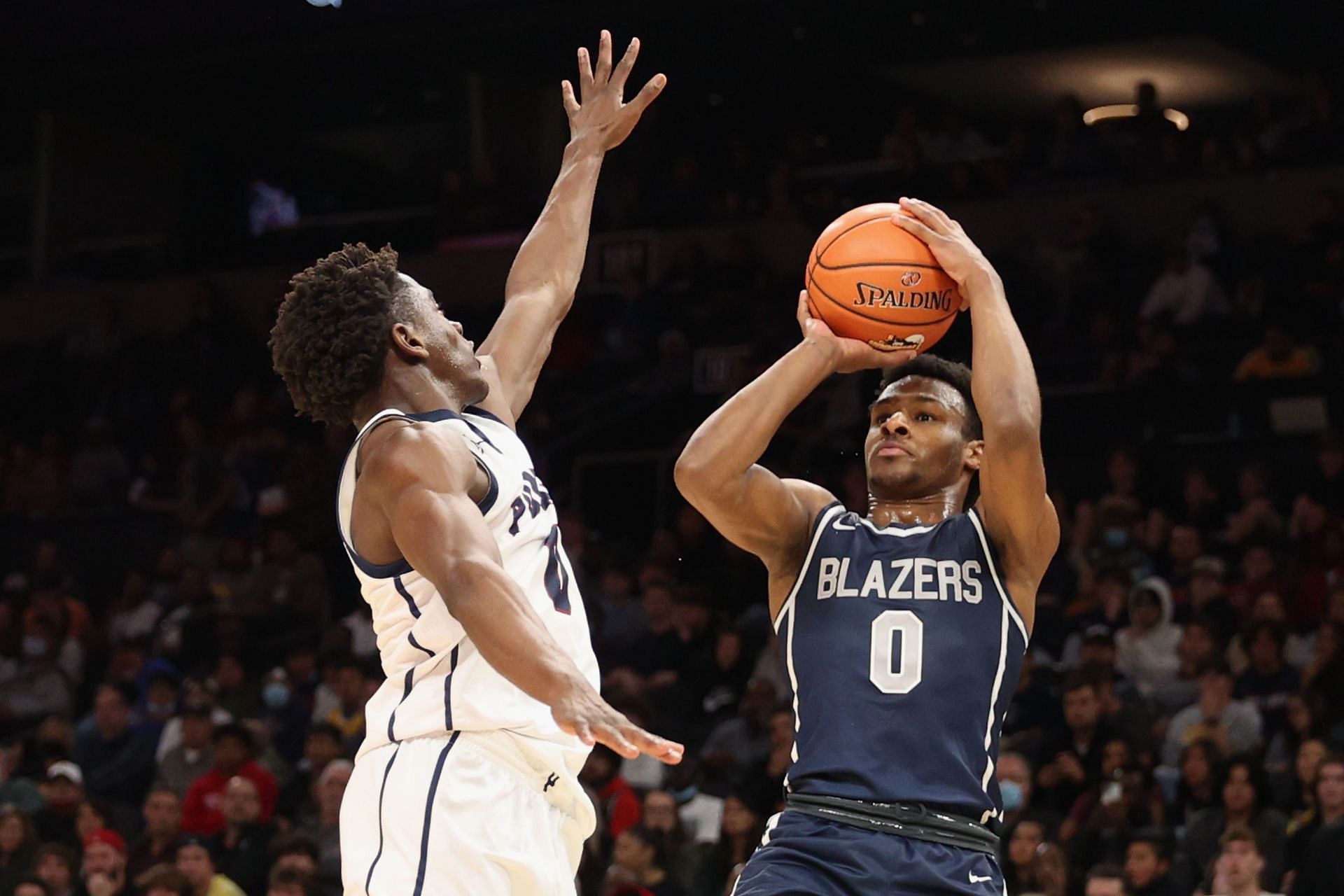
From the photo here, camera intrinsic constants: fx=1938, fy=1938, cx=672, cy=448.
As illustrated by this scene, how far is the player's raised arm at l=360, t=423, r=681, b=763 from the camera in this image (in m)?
3.48

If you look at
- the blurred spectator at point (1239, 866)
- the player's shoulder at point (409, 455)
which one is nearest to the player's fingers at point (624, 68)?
the player's shoulder at point (409, 455)

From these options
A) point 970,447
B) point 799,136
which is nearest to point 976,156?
point 799,136

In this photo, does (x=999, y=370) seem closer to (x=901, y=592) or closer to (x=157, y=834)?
(x=901, y=592)

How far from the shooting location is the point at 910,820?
4.40 meters

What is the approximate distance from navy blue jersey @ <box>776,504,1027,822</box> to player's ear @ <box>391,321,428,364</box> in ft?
3.68

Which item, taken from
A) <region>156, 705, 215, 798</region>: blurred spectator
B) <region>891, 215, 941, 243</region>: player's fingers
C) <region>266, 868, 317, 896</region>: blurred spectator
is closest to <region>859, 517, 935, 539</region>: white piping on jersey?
<region>891, 215, 941, 243</region>: player's fingers

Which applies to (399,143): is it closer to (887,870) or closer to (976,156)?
(976,156)

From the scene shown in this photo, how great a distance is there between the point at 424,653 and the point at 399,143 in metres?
20.2

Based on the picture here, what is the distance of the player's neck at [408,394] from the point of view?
4.29 metres

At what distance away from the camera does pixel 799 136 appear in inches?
705

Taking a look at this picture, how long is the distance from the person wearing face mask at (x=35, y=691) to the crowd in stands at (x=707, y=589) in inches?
1.0

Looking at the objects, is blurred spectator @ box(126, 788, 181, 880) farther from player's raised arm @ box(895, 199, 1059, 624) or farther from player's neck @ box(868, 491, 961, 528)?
player's raised arm @ box(895, 199, 1059, 624)

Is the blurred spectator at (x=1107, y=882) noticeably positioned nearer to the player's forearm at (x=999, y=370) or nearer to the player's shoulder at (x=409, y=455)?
the player's forearm at (x=999, y=370)

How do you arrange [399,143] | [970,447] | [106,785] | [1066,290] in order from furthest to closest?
[399,143] < [1066,290] < [106,785] < [970,447]
